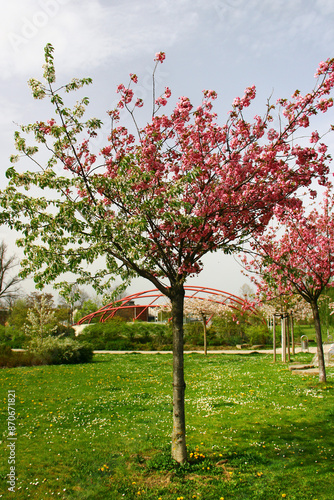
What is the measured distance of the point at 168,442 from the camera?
6801 millimetres

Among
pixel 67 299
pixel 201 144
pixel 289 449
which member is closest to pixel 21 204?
pixel 67 299

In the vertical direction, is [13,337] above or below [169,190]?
below

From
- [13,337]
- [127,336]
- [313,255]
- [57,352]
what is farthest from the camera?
[127,336]

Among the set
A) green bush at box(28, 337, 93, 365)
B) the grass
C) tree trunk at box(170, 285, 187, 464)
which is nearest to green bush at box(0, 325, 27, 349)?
green bush at box(28, 337, 93, 365)

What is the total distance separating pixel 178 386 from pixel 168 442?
1648 millimetres

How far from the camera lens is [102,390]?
12.4 m

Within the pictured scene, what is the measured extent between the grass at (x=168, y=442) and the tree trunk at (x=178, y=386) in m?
0.24

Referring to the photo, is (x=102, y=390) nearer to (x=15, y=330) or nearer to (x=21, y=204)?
(x=21, y=204)

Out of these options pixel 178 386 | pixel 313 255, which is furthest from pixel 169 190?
pixel 313 255

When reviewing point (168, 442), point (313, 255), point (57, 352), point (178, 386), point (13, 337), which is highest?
point (313, 255)

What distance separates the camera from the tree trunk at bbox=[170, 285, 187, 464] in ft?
18.8

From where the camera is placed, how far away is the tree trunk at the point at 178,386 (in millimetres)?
5723

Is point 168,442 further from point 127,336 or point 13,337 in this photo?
point 13,337

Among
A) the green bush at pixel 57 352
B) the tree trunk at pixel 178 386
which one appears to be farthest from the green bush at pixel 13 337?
the tree trunk at pixel 178 386
